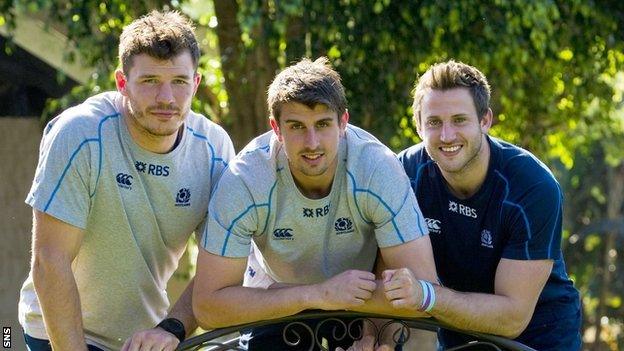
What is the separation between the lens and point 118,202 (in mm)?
4008

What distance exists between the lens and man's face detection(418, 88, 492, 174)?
164 inches

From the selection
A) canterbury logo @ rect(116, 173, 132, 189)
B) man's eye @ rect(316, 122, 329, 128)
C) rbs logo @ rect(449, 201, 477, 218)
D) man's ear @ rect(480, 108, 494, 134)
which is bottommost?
rbs logo @ rect(449, 201, 477, 218)

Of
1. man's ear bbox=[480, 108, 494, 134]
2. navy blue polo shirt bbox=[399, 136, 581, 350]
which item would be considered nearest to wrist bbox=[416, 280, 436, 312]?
navy blue polo shirt bbox=[399, 136, 581, 350]

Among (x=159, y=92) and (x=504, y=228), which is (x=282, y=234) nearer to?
(x=159, y=92)

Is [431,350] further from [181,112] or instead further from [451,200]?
[181,112]

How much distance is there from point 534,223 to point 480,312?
39 cm

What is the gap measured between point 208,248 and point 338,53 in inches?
131

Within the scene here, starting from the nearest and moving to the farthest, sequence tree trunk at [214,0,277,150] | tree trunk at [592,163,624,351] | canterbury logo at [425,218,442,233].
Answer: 1. canterbury logo at [425,218,442,233]
2. tree trunk at [214,0,277,150]
3. tree trunk at [592,163,624,351]

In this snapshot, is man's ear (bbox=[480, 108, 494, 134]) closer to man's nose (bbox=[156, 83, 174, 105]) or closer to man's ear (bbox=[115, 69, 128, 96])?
man's nose (bbox=[156, 83, 174, 105])

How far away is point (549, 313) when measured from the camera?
14.1 ft

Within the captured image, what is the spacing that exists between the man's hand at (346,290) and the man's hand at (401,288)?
0.20ft

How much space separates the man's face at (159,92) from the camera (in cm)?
391

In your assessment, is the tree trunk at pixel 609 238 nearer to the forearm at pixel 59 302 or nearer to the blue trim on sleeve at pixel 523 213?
the blue trim on sleeve at pixel 523 213

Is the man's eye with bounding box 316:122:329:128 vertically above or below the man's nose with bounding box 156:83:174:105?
below
